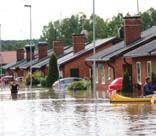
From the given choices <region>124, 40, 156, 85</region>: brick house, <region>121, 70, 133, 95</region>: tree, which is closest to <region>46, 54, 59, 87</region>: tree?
<region>124, 40, 156, 85</region>: brick house

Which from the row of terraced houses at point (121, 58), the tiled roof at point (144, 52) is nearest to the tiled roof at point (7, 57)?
the row of terraced houses at point (121, 58)

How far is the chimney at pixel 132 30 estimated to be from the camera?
2096 inches

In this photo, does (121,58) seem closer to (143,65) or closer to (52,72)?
(143,65)

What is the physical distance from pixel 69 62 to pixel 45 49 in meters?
23.5

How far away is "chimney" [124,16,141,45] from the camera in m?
53.2

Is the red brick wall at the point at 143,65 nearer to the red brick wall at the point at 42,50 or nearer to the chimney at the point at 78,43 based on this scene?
the chimney at the point at 78,43

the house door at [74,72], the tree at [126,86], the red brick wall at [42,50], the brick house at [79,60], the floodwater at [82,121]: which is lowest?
the floodwater at [82,121]

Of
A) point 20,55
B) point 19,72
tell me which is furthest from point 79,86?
point 20,55

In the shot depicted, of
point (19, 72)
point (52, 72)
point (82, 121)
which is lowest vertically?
point (82, 121)

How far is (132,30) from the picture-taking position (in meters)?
53.3

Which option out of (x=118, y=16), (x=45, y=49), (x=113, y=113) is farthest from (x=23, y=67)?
(x=113, y=113)

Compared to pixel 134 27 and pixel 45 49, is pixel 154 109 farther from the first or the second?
pixel 45 49

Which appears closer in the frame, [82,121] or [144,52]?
[82,121]

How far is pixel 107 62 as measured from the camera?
5512 centimetres
